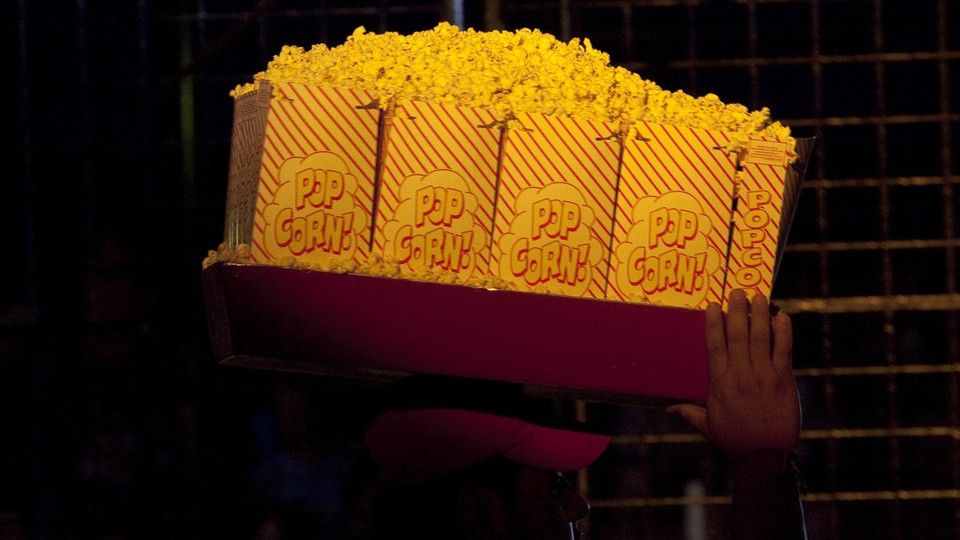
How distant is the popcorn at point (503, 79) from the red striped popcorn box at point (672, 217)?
0.15 ft

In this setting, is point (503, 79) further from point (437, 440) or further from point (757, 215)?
point (437, 440)

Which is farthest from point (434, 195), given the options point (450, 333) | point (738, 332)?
point (738, 332)

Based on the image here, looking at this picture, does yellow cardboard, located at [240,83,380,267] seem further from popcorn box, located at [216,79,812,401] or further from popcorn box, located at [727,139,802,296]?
popcorn box, located at [727,139,802,296]

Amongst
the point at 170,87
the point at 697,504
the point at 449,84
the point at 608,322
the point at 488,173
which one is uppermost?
the point at 170,87

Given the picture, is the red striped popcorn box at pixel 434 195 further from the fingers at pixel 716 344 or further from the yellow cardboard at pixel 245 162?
Result: the fingers at pixel 716 344

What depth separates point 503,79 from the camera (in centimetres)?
229

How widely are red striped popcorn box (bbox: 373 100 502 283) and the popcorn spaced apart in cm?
5

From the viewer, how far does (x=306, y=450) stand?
4.25 m

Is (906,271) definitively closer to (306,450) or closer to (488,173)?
(306,450)

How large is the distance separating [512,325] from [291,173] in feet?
1.64

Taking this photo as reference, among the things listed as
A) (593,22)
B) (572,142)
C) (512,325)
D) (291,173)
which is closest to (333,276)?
(291,173)

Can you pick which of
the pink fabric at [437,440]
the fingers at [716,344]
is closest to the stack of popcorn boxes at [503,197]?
the fingers at [716,344]

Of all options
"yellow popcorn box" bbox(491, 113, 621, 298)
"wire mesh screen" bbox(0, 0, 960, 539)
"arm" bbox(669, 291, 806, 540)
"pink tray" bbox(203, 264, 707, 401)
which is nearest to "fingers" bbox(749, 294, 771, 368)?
"arm" bbox(669, 291, 806, 540)

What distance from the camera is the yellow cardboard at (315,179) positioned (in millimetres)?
2162
